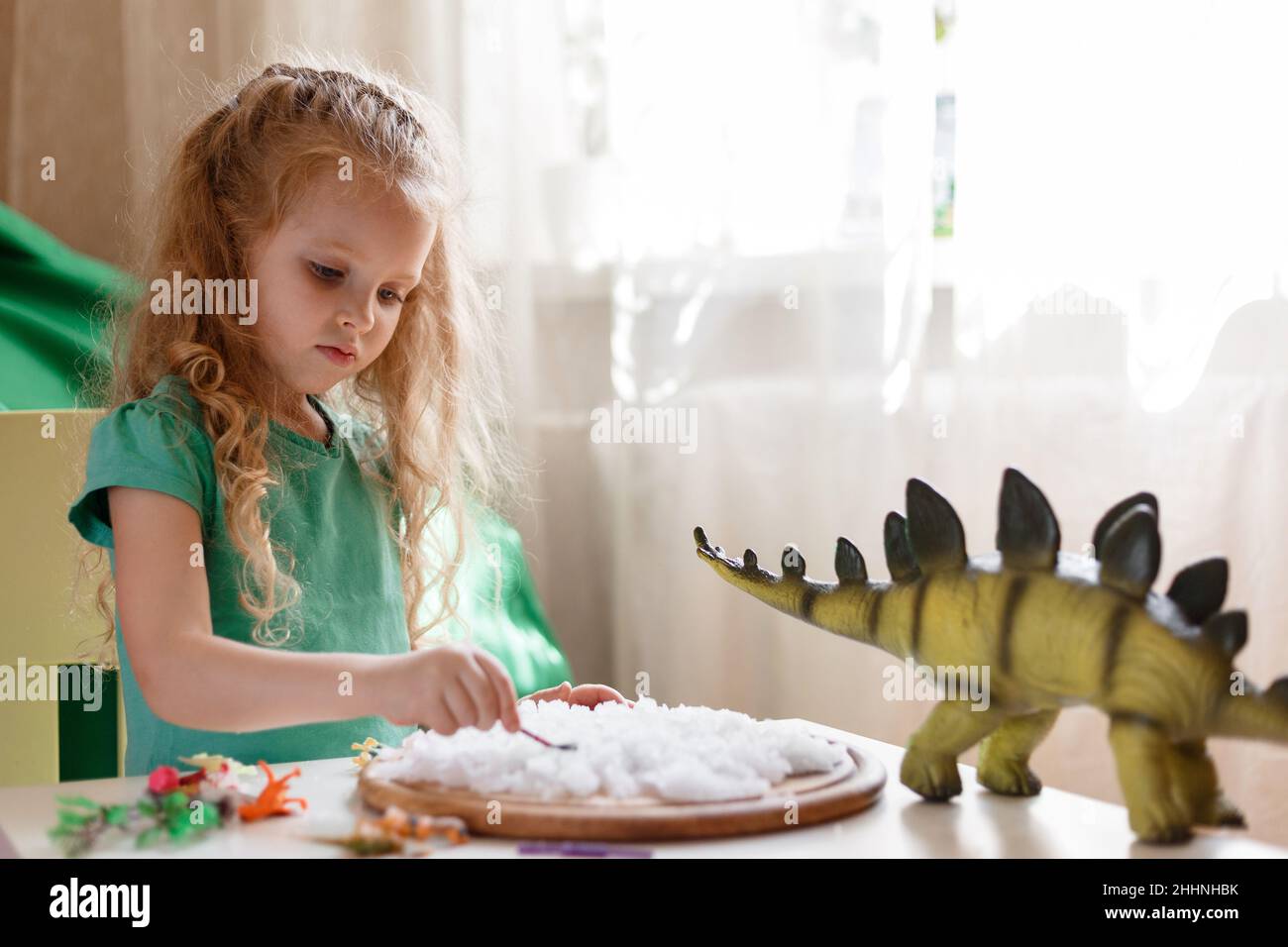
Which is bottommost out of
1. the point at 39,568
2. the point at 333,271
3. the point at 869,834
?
the point at 869,834

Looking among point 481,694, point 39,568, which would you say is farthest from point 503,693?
point 39,568

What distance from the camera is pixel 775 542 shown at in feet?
6.36

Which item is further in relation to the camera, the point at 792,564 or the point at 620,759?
the point at 792,564

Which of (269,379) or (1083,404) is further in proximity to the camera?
(1083,404)

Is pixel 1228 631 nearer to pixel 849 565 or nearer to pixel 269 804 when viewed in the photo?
pixel 849 565

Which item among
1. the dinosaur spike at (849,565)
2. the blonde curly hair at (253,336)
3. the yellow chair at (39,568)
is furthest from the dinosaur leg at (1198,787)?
the yellow chair at (39,568)

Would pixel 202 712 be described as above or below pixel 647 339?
below

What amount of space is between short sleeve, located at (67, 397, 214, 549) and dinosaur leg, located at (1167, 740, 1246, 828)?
659 millimetres

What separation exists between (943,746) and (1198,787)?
14 centimetres

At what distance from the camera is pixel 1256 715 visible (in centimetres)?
63

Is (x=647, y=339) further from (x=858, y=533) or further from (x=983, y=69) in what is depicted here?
(x=983, y=69)

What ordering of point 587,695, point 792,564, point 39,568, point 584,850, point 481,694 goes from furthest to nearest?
point 39,568
point 587,695
point 792,564
point 481,694
point 584,850
